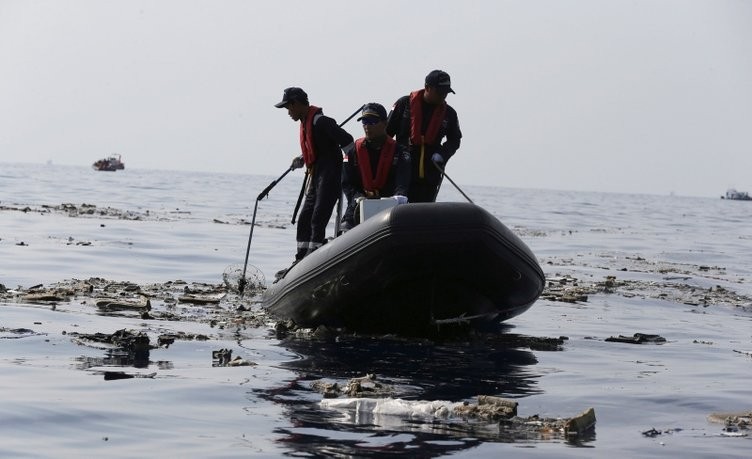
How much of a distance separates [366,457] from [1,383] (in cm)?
245

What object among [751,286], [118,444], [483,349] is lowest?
[118,444]

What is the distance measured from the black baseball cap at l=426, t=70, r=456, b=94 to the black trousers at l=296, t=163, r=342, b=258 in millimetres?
1042

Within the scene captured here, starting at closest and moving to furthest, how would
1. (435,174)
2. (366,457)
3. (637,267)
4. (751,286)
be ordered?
(366,457)
(435,174)
(751,286)
(637,267)

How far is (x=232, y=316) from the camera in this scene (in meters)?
10.9

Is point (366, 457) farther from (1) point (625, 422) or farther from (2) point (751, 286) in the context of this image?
(2) point (751, 286)

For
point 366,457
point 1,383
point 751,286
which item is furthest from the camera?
point 751,286

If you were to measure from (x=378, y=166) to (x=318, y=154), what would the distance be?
2.67ft

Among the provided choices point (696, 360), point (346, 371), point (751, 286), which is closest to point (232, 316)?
point (346, 371)

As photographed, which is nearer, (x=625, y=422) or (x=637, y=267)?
(x=625, y=422)

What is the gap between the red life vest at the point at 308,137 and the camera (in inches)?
415

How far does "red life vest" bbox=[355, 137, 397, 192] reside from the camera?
999cm

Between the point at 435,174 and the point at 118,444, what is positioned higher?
the point at 435,174

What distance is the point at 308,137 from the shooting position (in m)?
10.6

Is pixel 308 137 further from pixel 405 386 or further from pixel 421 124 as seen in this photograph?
pixel 405 386
